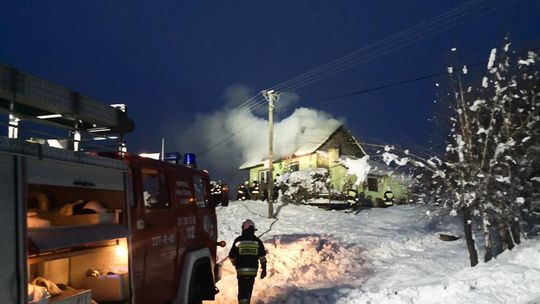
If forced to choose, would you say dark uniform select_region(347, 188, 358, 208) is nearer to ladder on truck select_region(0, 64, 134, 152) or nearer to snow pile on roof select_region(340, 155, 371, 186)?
snow pile on roof select_region(340, 155, 371, 186)

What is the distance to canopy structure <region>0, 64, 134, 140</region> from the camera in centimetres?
358

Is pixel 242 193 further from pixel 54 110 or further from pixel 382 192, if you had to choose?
pixel 54 110

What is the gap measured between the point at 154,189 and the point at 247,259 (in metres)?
2.76

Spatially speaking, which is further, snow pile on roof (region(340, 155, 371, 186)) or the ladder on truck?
snow pile on roof (region(340, 155, 371, 186))

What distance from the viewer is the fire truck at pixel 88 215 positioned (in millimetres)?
3414

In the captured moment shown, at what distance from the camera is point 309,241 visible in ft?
56.0

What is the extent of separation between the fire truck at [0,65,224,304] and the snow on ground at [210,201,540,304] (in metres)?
3.29

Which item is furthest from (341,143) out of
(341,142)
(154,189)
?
(154,189)

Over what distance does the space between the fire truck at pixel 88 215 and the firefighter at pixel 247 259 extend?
0.82m

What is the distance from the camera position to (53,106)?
407cm

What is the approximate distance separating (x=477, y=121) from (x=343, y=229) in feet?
36.4

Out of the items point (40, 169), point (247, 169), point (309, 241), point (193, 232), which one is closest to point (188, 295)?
point (193, 232)

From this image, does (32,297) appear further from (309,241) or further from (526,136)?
(309,241)

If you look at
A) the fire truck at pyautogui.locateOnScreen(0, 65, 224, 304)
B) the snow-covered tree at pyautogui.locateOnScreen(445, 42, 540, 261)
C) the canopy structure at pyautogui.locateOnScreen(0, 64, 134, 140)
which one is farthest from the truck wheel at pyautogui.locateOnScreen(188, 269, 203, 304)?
the snow-covered tree at pyautogui.locateOnScreen(445, 42, 540, 261)
